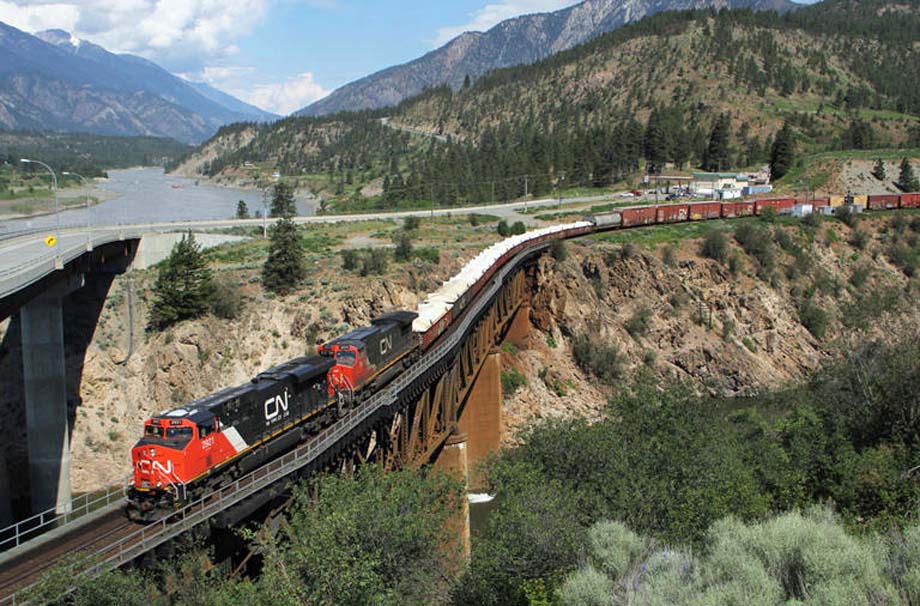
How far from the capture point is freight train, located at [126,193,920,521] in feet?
65.5

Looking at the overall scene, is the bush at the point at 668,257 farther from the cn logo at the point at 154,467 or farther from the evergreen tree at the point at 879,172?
the evergreen tree at the point at 879,172

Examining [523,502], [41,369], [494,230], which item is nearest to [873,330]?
[494,230]

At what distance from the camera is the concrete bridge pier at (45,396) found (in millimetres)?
35438

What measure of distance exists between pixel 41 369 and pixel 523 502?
1079 inches

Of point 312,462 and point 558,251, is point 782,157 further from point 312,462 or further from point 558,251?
point 312,462

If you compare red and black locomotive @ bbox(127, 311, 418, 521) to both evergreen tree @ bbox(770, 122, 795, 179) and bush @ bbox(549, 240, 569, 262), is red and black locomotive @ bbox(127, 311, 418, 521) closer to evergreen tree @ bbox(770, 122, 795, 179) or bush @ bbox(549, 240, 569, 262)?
bush @ bbox(549, 240, 569, 262)

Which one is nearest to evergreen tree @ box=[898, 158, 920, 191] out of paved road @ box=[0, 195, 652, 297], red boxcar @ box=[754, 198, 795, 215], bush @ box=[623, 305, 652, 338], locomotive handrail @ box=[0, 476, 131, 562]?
red boxcar @ box=[754, 198, 795, 215]

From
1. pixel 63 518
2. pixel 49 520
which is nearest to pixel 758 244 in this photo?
pixel 63 518

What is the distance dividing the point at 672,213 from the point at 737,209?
1000cm

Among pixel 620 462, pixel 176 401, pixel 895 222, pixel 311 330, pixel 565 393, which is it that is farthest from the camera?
pixel 895 222

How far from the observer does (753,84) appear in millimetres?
155625

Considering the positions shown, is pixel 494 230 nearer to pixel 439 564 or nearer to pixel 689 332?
pixel 689 332

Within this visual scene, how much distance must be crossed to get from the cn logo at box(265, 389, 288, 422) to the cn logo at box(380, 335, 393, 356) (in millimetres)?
6710

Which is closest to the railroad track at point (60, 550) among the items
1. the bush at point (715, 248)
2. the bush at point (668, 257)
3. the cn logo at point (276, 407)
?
the cn logo at point (276, 407)
